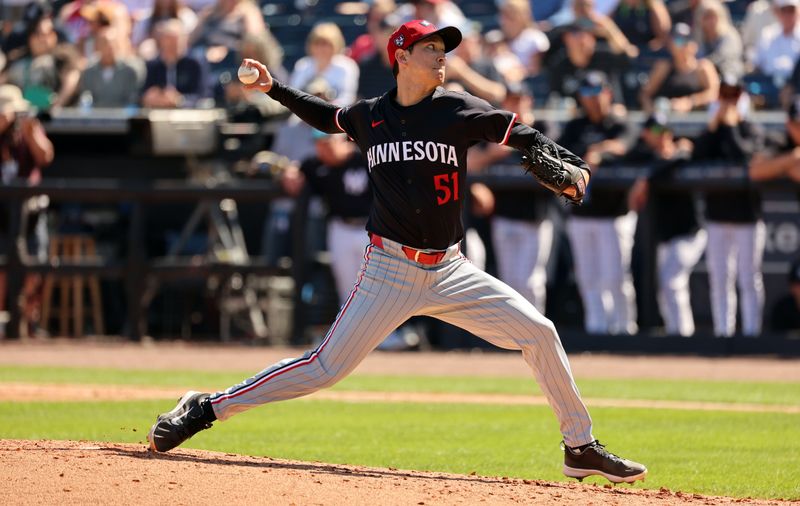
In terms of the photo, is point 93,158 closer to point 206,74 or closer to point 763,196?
point 206,74

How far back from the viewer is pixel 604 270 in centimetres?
1205

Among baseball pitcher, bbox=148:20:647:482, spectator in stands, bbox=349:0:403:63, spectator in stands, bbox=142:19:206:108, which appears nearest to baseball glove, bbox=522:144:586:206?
baseball pitcher, bbox=148:20:647:482

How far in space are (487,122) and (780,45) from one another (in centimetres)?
857

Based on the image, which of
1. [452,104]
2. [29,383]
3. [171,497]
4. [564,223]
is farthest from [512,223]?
[171,497]

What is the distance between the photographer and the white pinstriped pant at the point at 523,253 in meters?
12.4

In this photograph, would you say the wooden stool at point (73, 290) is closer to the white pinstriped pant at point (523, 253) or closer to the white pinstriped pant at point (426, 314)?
the white pinstriped pant at point (523, 253)

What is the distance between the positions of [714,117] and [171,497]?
834cm

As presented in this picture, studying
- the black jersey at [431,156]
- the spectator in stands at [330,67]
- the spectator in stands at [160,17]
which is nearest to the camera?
the black jersey at [431,156]

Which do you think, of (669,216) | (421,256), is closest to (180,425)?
(421,256)

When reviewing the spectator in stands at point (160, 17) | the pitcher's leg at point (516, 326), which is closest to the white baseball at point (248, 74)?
the pitcher's leg at point (516, 326)

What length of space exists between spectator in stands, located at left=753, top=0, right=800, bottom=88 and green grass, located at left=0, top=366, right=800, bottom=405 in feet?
13.3

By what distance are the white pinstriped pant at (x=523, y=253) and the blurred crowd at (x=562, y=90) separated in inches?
0.7

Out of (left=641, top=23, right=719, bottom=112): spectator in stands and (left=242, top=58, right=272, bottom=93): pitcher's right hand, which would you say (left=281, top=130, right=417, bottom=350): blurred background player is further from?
(left=242, top=58, right=272, bottom=93): pitcher's right hand

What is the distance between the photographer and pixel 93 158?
14.7 m
